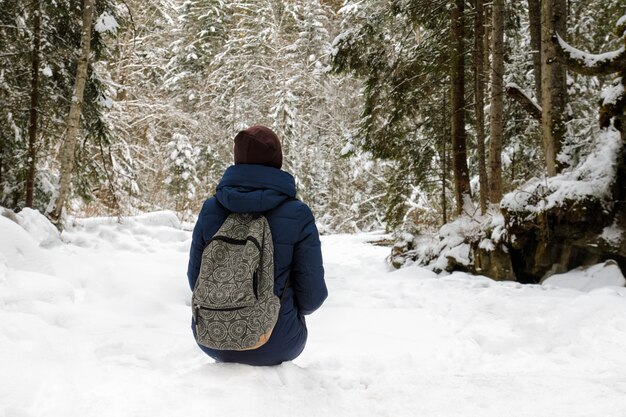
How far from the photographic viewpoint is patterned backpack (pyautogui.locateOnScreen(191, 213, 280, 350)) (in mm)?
2465

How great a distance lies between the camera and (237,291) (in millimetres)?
2459

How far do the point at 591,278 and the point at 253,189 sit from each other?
4735 mm

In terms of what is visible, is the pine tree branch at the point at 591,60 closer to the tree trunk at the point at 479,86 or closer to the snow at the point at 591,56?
the snow at the point at 591,56

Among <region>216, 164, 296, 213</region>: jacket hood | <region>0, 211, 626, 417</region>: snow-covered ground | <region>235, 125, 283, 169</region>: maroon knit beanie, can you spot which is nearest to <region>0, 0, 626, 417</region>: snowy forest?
<region>0, 211, 626, 417</region>: snow-covered ground

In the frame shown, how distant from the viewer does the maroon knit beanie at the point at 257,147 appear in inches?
105

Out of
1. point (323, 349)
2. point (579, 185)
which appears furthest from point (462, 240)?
point (323, 349)

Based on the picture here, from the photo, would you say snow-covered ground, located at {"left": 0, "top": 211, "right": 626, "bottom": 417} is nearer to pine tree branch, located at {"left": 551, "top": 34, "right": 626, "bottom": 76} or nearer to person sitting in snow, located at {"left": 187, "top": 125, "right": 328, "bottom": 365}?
person sitting in snow, located at {"left": 187, "top": 125, "right": 328, "bottom": 365}

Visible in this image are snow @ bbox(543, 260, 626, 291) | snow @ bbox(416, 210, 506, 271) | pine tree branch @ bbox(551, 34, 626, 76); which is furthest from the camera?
snow @ bbox(416, 210, 506, 271)

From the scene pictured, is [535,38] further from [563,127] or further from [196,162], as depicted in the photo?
[196,162]

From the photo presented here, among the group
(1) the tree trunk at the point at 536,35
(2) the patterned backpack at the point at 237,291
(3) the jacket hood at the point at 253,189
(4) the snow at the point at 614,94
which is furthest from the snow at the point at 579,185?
(2) the patterned backpack at the point at 237,291

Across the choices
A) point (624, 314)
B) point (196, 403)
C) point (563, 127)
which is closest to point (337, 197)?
point (563, 127)

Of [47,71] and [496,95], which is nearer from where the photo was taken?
[496,95]

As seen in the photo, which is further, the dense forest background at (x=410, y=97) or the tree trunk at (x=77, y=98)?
the tree trunk at (x=77, y=98)

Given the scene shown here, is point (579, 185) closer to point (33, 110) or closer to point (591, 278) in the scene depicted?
point (591, 278)
